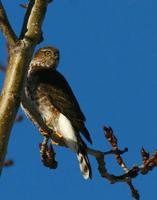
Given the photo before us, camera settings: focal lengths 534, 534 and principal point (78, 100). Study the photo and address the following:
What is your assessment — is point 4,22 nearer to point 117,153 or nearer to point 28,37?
point 28,37

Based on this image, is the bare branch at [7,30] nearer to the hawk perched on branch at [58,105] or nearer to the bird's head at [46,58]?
the hawk perched on branch at [58,105]

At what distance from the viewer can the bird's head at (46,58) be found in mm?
9046

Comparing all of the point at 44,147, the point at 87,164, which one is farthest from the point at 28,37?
the point at 87,164

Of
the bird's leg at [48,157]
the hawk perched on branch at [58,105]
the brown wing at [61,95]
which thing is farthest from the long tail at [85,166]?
the bird's leg at [48,157]

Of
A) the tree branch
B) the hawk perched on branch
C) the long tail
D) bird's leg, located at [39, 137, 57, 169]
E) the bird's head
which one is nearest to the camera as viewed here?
the tree branch

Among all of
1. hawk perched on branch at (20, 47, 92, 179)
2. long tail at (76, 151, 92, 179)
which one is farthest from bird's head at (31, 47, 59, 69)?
long tail at (76, 151, 92, 179)

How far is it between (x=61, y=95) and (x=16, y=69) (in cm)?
427

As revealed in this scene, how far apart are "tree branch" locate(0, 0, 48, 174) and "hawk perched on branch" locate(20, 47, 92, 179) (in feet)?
8.93

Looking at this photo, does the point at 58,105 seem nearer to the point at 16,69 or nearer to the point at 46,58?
the point at 46,58

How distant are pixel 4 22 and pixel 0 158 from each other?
1.04m

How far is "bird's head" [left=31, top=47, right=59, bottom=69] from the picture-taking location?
29.7 ft

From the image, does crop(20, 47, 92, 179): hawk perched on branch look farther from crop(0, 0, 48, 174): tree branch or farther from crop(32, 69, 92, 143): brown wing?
crop(0, 0, 48, 174): tree branch

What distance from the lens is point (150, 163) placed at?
4301 mm

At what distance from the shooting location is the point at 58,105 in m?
7.47
